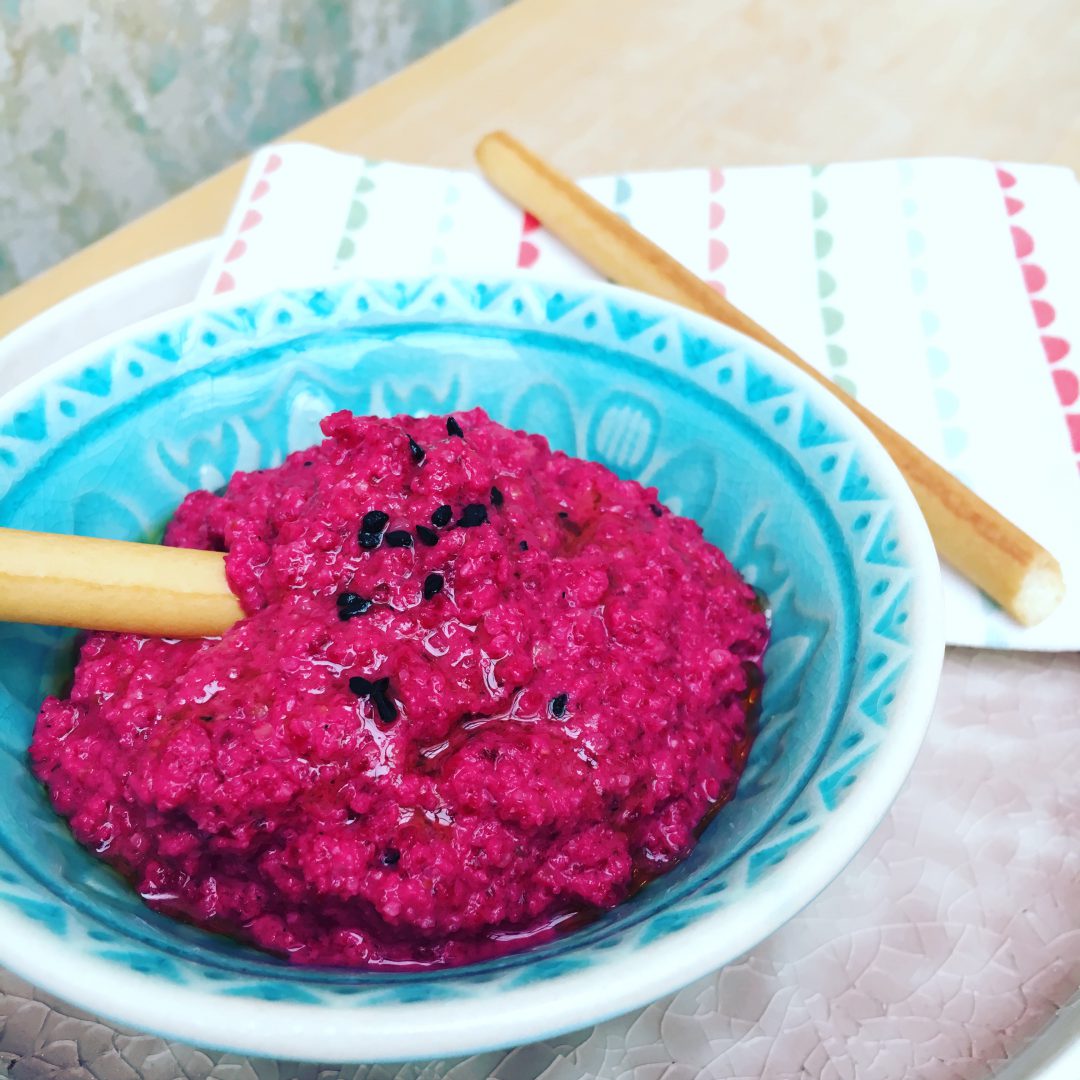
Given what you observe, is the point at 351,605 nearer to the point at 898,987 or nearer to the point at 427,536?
the point at 427,536

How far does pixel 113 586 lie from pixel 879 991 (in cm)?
84

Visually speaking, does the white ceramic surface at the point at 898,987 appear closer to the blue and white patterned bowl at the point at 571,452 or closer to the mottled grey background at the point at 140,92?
the blue and white patterned bowl at the point at 571,452

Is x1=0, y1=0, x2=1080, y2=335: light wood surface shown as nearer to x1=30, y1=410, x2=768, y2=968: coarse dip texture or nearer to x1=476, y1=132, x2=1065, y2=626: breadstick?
x1=476, y1=132, x2=1065, y2=626: breadstick

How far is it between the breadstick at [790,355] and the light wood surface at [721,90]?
46cm

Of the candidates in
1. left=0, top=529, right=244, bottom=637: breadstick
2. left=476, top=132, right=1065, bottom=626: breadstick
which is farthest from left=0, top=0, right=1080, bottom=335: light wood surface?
left=0, top=529, right=244, bottom=637: breadstick

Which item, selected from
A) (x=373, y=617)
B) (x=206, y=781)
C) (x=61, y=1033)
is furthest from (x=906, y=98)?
(x=61, y=1033)

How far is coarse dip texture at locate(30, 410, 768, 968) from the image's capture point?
885 millimetres

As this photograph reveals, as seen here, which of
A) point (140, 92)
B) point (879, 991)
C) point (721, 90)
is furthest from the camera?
point (140, 92)

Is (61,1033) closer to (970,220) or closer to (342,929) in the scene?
(342,929)

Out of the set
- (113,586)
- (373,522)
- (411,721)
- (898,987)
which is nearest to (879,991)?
(898,987)

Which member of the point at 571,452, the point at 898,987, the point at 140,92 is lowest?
the point at 898,987

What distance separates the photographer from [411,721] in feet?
3.02

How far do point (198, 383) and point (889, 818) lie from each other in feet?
3.11

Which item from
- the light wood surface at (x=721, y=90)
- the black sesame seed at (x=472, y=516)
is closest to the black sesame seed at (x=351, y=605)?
the black sesame seed at (x=472, y=516)
